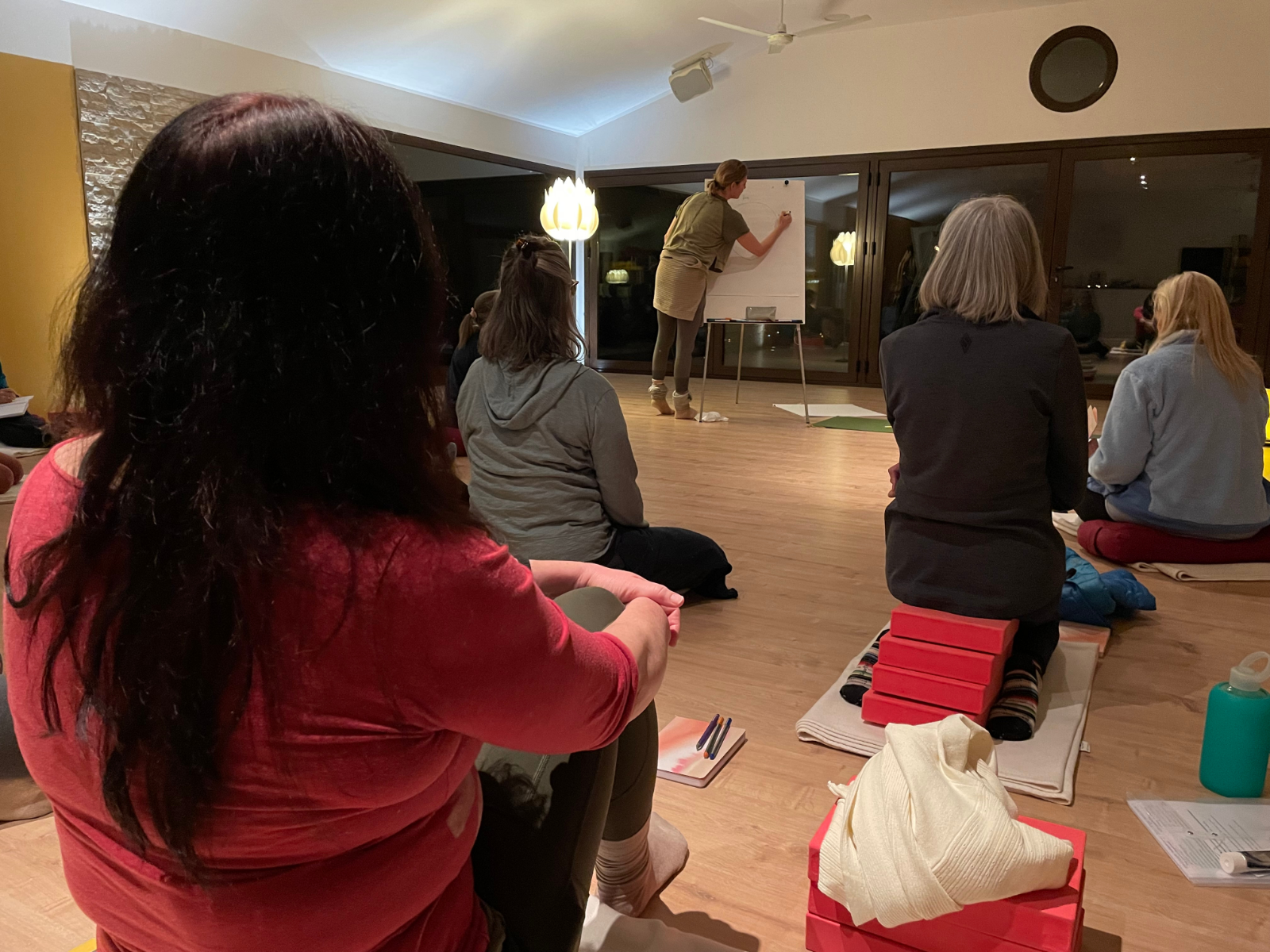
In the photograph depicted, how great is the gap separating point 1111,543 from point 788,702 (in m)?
1.59

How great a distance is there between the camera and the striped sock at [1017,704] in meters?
1.95

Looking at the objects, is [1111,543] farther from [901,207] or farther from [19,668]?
[901,207]

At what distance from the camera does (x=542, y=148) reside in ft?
29.8

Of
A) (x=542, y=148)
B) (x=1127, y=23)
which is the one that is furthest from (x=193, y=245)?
(x=542, y=148)

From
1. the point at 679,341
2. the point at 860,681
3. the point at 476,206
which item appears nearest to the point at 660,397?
the point at 679,341

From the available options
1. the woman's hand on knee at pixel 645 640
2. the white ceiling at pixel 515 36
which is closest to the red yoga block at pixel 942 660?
the woman's hand on knee at pixel 645 640

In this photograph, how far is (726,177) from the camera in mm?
5953

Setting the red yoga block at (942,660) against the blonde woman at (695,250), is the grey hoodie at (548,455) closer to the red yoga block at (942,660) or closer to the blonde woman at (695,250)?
the red yoga block at (942,660)

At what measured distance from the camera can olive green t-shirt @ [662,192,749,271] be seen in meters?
6.16

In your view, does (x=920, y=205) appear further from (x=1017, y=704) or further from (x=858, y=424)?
(x=1017, y=704)

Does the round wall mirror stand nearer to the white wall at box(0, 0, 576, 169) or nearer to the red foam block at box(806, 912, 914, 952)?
the white wall at box(0, 0, 576, 169)

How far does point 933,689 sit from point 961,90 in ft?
22.5

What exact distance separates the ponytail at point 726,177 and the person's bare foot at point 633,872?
5.08 metres

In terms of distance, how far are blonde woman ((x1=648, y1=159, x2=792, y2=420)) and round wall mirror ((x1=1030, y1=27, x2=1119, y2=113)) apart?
2.68 metres
